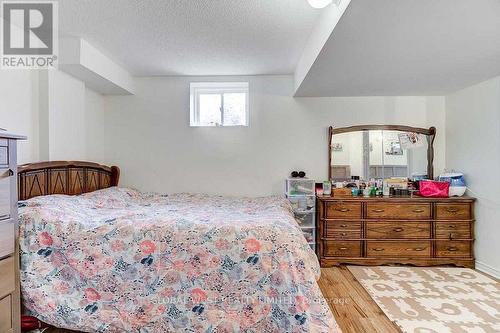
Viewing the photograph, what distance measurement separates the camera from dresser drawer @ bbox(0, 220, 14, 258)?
1.68 metres

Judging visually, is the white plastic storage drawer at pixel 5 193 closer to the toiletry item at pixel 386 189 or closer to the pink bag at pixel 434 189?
the toiletry item at pixel 386 189

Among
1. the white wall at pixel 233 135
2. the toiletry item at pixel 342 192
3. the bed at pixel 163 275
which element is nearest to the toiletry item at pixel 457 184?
the white wall at pixel 233 135

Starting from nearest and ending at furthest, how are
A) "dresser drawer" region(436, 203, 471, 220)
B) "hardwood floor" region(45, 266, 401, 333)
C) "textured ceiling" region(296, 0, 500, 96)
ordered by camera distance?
"textured ceiling" region(296, 0, 500, 96) → "hardwood floor" region(45, 266, 401, 333) → "dresser drawer" region(436, 203, 471, 220)

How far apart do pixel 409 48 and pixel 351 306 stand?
2091mm

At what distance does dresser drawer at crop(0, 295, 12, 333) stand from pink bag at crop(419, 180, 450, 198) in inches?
156

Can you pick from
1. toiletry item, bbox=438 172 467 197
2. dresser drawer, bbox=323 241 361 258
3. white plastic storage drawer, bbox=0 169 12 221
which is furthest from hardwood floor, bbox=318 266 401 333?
white plastic storage drawer, bbox=0 169 12 221

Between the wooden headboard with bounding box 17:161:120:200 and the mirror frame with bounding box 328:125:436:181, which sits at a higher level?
the mirror frame with bounding box 328:125:436:181

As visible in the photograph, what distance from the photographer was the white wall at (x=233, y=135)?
3803 mm

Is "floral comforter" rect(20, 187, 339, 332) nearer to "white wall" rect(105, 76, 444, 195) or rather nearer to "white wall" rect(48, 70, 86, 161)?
"white wall" rect(48, 70, 86, 161)

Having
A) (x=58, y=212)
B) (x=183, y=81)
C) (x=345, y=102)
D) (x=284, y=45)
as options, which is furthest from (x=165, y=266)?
Result: (x=345, y=102)

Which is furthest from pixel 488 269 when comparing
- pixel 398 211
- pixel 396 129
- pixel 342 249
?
pixel 396 129

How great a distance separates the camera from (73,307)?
189cm

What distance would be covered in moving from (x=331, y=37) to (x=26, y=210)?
2.40 m

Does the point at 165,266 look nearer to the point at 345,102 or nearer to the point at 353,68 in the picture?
the point at 353,68
